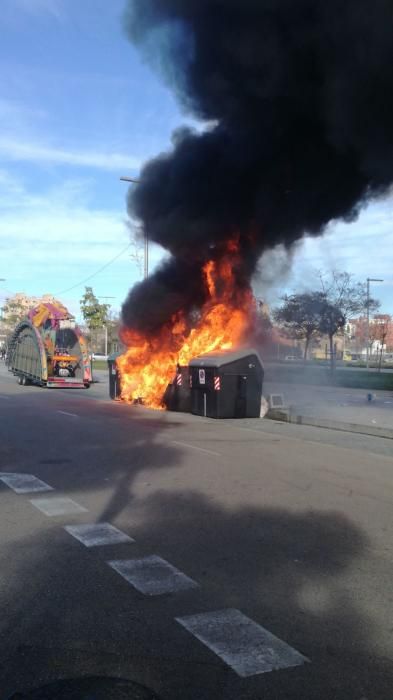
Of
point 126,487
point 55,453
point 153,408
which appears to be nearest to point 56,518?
point 126,487

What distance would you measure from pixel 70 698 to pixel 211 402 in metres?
12.9

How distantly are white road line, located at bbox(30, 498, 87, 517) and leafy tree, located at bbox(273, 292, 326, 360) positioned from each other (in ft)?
96.2

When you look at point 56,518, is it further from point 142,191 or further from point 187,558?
point 142,191

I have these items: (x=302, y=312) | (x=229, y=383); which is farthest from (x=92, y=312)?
(x=229, y=383)

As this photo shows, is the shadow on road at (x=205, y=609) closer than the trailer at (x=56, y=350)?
Yes

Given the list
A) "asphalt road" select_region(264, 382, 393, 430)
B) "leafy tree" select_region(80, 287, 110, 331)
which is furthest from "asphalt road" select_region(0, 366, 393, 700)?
"leafy tree" select_region(80, 287, 110, 331)

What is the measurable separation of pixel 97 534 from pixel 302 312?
3133cm

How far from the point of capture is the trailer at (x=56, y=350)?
2403 cm

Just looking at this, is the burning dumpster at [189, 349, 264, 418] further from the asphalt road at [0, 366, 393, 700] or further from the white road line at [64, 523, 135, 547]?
the white road line at [64, 523, 135, 547]

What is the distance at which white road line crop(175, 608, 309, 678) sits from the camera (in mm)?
3322

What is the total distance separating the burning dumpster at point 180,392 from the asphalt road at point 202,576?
7.23 m

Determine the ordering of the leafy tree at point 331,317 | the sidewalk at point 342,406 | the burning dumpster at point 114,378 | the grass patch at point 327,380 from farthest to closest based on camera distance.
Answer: the leafy tree at point 331,317
the grass patch at point 327,380
the burning dumpster at point 114,378
the sidewalk at point 342,406

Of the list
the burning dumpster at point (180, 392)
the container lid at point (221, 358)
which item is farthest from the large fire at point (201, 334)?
the container lid at point (221, 358)

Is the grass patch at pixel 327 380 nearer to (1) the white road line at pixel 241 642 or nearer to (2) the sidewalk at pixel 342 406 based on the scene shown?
(2) the sidewalk at pixel 342 406
